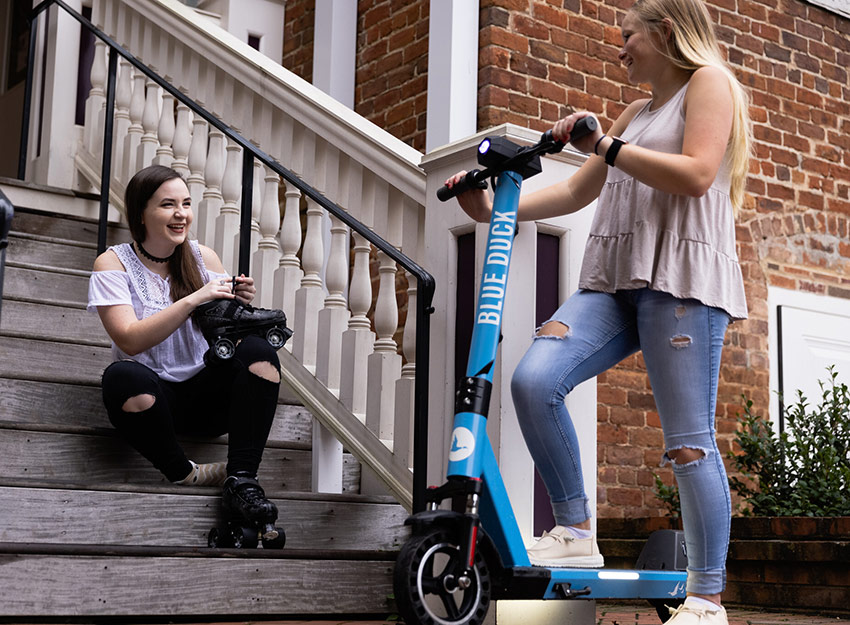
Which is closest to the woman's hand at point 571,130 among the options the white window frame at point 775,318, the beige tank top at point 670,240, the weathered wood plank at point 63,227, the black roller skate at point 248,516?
the beige tank top at point 670,240

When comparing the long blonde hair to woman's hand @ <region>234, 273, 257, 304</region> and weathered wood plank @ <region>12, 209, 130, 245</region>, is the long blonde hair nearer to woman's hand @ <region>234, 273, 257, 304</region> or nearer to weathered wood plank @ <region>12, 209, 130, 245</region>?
woman's hand @ <region>234, 273, 257, 304</region>

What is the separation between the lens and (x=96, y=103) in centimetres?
509

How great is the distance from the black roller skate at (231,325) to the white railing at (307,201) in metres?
0.35

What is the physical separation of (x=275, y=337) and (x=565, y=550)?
103 cm

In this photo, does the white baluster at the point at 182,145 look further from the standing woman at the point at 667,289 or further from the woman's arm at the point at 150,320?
the standing woman at the point at 667,289

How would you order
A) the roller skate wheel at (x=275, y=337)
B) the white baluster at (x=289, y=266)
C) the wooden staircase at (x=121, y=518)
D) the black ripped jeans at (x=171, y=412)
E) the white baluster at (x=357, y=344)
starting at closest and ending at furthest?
1. the wooden staircase at (x=121, y=518)
2. the black ripped jeans at (x=171, y=412)
3. the roller skate wheel at (x=275, y=337)
4. the white baluster at (x=357, y=344)
5. the white baluster at (x=289, y=266)

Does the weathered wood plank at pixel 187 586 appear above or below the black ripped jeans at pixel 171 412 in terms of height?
below

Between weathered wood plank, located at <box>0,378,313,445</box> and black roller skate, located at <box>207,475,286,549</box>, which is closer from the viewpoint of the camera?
black roller skate, located at <box>207,475,286,549</box>

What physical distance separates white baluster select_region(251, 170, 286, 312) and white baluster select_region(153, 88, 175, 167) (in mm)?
809

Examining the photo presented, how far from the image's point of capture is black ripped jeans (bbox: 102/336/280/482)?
2.95 m

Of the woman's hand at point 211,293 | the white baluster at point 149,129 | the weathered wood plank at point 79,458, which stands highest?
the white baluster at point 149,129

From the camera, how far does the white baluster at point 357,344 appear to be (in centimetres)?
338

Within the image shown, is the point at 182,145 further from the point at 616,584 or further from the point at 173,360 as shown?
the point at 616,584

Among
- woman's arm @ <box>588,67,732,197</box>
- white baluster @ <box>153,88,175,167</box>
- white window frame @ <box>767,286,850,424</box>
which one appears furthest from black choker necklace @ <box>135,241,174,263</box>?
white window frame @ <box>767,286,850,424</box>
